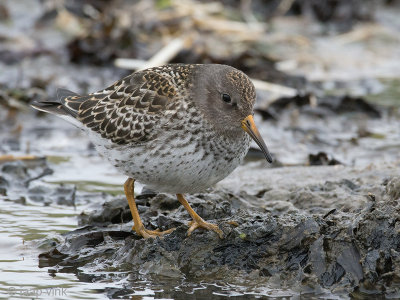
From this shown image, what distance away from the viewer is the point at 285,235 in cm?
550

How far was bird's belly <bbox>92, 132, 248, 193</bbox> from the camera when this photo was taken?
18.8ft

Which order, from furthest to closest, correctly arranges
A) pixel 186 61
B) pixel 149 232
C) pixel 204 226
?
pixel 186 61, pixel 149 232, pixel 204 226

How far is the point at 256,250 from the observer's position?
5551 millimetres

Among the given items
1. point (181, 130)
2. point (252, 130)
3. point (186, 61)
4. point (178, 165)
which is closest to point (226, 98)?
point (252, 130)

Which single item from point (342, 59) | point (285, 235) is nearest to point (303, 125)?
point (342, 59)

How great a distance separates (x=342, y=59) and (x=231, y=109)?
802cm

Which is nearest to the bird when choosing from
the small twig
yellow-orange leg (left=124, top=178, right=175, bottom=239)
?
yellow-orange leg (left=124, top=178, right=175, bottom=239)

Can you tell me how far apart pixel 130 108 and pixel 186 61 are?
216 inches

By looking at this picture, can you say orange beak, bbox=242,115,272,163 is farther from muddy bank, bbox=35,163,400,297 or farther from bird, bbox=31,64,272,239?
muddy bank, bbox=35,163,400,297

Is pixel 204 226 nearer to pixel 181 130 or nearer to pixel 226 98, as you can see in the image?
pixel 181 130

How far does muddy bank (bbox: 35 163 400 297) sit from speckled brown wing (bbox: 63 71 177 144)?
0.84 m

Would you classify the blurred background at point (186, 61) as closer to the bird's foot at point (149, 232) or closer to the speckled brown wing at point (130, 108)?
the bird's foot at point (149, 232)

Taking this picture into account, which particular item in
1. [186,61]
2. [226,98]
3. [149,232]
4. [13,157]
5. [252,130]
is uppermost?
[226,98]

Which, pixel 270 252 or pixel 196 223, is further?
pixel 196 223
